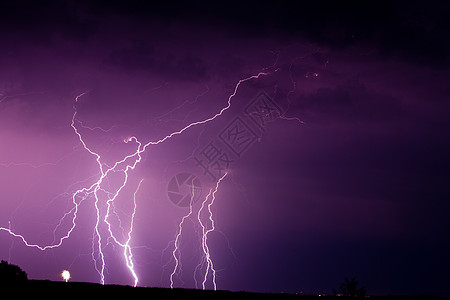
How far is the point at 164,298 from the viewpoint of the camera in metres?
5.68

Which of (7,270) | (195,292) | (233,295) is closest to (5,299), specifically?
(195,292)

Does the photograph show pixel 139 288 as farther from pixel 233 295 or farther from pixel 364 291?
pixel 364 291

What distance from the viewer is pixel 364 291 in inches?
632

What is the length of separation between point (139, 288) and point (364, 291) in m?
11.6

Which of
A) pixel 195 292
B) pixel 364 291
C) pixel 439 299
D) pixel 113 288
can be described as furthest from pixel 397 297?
pixel 364 291

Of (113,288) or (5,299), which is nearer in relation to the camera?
(5,299)

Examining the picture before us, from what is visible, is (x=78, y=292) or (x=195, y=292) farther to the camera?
(x=195, y=292)

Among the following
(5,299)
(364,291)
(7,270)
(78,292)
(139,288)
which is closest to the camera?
(5,299)

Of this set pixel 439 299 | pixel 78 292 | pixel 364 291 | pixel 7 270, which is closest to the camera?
pixel 78 292

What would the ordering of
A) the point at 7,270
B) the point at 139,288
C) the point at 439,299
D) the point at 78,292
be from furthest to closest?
the point at 7,270
the point at 439,299
the point at 139,288
the point at 78,292

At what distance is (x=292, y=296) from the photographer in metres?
6.21

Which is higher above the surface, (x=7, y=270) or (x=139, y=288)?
(x=7, y=270)

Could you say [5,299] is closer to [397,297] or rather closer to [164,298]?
[164,298]

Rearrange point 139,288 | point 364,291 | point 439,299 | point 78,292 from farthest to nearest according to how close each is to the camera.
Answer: point 364,291 < point 439,299 < point 139,288 < point 78,292
